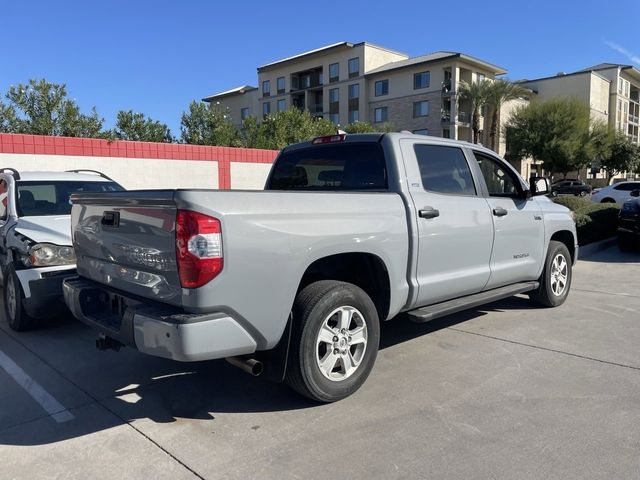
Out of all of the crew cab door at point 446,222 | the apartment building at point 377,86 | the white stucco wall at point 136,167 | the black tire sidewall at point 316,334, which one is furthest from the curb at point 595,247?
the apartment building at point 377,86

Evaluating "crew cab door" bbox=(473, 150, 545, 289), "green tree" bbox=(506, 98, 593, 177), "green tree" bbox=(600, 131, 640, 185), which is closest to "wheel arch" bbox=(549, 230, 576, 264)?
"crew cab door" bbox=(473, 150, 545, 289)

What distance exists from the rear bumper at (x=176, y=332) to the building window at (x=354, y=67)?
5547 centimetres

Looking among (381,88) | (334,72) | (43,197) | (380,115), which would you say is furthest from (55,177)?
(334,72)

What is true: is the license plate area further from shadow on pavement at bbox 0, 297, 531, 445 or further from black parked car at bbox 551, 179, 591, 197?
black parked car at bbox 551, 179, 591, 197

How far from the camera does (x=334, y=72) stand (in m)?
58.2

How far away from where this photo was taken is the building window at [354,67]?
5554 cm

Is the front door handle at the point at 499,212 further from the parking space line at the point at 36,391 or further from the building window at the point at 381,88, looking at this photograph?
the building window at the point at 381,88

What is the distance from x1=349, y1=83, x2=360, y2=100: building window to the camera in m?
55.7

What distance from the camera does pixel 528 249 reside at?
568 centimetres

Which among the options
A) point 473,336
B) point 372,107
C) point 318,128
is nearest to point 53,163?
point 473,336

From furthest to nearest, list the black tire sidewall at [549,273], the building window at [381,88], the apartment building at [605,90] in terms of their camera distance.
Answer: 1. the apartment building at [605,90]
2. the building window at [381,88]
3. the black tire sidewall at [549,273]

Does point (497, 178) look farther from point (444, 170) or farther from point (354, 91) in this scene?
point (354, 91)

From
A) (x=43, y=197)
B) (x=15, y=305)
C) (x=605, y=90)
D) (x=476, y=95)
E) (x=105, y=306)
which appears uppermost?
(x=605, y=90)

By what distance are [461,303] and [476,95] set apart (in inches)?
1874
